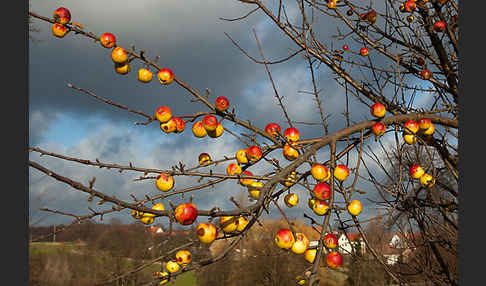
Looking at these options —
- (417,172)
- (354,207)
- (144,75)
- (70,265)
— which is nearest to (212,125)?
(144,75)

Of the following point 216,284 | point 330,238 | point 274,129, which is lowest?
point 216,284

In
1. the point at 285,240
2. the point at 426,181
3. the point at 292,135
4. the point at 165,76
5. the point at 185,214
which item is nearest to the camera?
the point at 185,214

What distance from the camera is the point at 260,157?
192 centimetres

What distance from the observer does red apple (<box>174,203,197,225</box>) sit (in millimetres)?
1126

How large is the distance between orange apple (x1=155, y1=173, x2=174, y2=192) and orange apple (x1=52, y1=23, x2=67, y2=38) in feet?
3.45

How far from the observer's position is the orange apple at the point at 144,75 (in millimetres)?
1929

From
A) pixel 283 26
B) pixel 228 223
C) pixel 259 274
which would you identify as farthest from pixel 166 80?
pixel 259 274

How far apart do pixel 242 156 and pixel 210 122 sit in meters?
0.29

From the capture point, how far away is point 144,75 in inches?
76.0

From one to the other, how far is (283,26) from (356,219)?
1.61m

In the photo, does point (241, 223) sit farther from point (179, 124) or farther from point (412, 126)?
point (412, 126)

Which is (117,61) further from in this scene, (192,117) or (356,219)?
(356,219)

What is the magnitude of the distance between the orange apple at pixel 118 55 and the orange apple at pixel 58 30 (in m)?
0.32

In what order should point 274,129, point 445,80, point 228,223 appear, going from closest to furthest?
point 228,223 → point 274,129 → point 445,80
